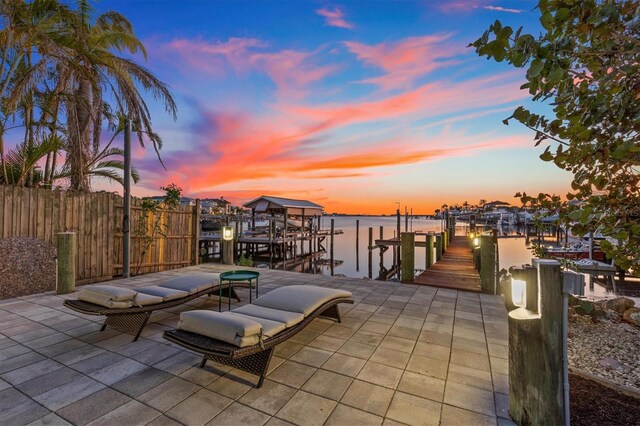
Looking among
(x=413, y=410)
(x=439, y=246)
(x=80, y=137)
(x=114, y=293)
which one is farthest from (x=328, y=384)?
(x=439, y=246)

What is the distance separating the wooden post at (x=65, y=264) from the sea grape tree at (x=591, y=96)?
266 inches

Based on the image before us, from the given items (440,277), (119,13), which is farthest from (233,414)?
(119,13)

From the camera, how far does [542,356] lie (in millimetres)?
1913

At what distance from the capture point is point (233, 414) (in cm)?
209

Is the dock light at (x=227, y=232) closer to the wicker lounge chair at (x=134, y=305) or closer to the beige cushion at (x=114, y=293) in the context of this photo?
the wicker lounge chair at (x=134, y=305)

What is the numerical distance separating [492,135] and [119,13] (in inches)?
467

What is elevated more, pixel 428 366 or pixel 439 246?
pixel 439 246

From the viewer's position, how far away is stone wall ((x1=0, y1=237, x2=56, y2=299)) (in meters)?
5.02

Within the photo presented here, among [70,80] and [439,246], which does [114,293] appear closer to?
[70,80]

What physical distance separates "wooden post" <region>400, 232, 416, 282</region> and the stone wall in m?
7.17

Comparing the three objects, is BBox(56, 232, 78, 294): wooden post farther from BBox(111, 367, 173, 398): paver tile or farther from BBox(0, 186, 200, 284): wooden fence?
BBox(111, 367, 173, 398): paver tile

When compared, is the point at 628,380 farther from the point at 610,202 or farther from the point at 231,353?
the point at 231,353

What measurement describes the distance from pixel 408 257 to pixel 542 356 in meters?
4.94

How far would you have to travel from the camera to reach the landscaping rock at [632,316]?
5319 mm
